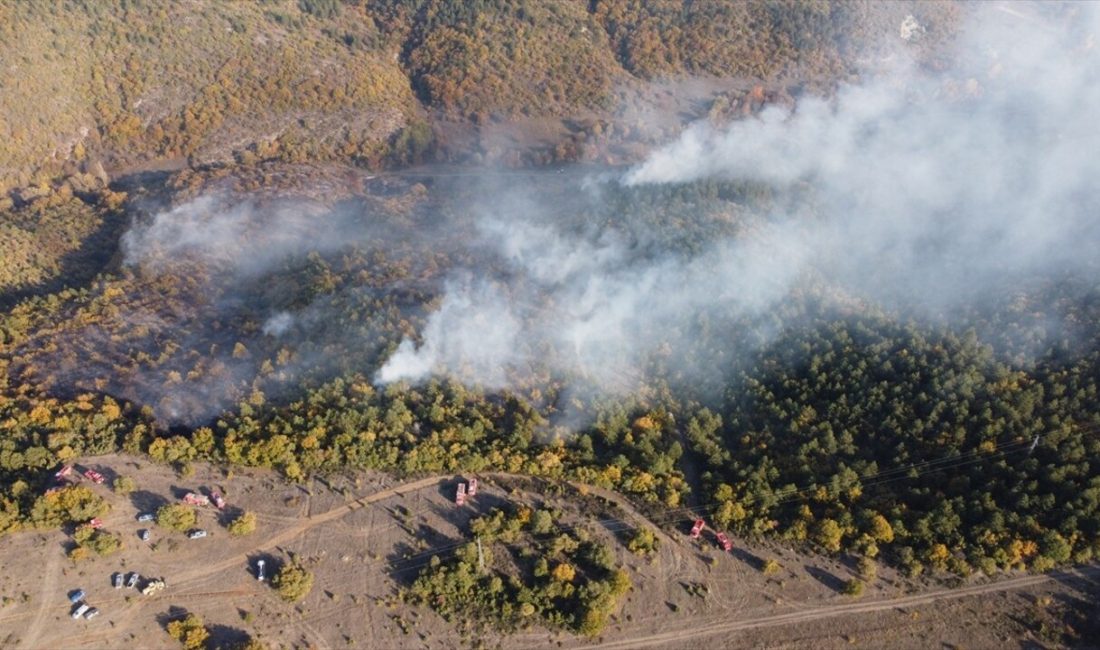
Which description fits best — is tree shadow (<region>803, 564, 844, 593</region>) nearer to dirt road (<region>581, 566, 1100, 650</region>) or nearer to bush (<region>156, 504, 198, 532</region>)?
dirt road (<region>581, 566, 1100, 650</region>)

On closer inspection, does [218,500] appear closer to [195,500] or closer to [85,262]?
[195,500]

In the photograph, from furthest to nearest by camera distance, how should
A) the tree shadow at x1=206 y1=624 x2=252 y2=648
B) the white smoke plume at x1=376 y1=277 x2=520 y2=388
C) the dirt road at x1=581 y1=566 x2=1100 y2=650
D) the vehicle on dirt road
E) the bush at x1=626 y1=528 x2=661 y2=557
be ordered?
the white smoke plume at x1=376 y1=277 x2=520 y2=388
the vehicle on dirt road
the bush at x1=626 y1=528 x2=661 y2=557
the dirt road at x1=581 y1=566 x2=1100 y2=650
the tree shadow at x1=206 y1=624 x2=252 y2=648

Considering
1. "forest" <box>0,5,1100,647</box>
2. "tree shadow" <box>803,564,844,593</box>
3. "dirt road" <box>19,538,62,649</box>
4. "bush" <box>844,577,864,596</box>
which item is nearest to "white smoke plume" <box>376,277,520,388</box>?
"forest" <box>0,5,1100,647</box>

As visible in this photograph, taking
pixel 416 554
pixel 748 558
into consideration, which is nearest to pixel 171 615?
pixel 416 554

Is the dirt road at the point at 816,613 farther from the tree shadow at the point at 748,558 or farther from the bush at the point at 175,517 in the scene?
the bush at the point at 175,517

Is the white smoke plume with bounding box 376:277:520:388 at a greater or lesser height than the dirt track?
greater

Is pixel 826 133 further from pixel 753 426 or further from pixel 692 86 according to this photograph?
pixel 753 426
